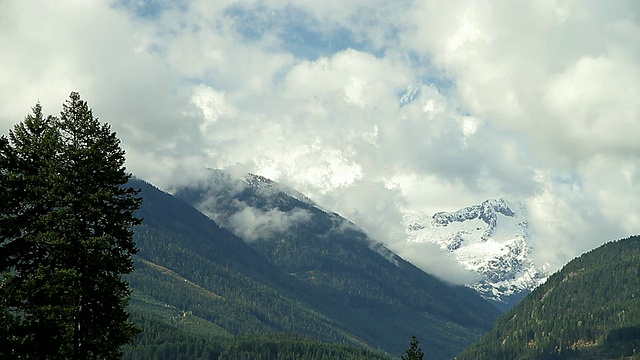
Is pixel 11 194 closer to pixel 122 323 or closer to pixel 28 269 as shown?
pixel 28 269

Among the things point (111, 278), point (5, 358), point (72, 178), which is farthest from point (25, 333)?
point (72, 178)

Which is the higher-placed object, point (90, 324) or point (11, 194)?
point (11, 194)

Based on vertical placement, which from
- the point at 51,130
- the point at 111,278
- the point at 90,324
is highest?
the point at 51,130

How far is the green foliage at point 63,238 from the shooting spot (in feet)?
158

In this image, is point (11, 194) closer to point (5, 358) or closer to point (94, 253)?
point (94, 253)

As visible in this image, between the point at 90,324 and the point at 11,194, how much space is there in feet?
33.9

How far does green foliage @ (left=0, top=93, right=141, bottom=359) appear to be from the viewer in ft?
158

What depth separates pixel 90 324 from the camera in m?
50.7

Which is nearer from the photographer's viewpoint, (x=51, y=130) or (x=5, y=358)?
(x=5, y=358)

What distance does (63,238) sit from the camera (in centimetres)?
4859

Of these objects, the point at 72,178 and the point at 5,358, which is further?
the point at 72,178

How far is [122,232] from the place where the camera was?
52.1 m

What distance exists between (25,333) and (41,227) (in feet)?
23.1

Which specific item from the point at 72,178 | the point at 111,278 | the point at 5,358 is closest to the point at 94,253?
the point at 111,278
